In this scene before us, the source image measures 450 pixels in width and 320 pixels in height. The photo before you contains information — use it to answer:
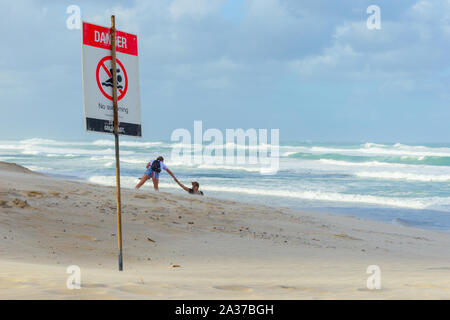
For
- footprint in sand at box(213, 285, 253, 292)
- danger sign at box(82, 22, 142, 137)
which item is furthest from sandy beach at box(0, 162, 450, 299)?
danger sign at box(82, 22, 142, 137)

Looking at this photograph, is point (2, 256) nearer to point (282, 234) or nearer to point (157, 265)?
point (157, 265)

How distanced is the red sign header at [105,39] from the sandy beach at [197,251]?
255cm

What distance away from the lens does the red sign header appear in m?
5.95

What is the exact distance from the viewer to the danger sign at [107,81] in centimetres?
592

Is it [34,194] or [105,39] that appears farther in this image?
[34,194]

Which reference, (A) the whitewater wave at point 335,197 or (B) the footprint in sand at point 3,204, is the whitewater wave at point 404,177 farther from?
(B) the footprint in sand at point 3,204

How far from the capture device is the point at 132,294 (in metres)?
4.50

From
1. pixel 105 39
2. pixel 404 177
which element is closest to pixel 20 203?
pixel 105 39

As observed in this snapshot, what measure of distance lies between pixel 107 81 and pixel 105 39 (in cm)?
49

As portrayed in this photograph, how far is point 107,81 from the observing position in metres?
6.12

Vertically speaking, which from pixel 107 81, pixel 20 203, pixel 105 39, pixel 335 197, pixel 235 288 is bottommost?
pixel 335 197

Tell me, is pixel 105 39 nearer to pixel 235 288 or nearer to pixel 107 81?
pixel 107 81
